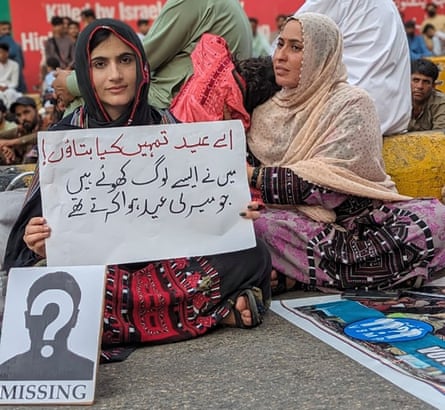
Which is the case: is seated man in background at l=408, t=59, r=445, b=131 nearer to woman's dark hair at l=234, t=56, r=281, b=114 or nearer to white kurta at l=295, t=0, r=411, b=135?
white kurta at l=295, t=0, r=411, b=135

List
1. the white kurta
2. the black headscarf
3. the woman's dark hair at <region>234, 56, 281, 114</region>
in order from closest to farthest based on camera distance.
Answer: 1. the black headscarf
2. the woman's dark hair at <region>234, 56, 281, 114</region>
3. the white kurta

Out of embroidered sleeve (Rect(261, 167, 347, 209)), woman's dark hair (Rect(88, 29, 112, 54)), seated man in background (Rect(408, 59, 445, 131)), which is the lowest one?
embroidered sleeve (Rect(261, 167, 347, 209))

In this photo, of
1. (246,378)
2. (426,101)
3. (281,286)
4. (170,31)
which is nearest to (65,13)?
(426,101)

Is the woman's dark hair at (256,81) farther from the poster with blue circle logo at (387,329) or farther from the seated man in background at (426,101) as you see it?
the seated man in background at (426,101)

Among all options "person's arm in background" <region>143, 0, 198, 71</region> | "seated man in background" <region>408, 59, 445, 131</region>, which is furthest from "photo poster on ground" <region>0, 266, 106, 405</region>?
"seated man in background" <region>408, 59, 445, 131</region>

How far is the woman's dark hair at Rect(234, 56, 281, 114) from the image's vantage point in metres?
4.05

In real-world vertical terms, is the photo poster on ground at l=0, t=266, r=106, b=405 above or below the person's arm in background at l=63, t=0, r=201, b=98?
below

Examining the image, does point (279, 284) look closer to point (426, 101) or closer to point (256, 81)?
point (256, 81)

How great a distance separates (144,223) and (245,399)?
73 cm

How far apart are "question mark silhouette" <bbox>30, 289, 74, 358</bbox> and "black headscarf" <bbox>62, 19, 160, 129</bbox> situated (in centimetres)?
73

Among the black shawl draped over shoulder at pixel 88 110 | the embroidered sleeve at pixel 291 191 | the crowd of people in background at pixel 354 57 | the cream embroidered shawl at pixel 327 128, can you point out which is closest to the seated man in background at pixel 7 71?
the crowd of people in background at pixel 354 57

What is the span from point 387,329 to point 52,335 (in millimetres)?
1282

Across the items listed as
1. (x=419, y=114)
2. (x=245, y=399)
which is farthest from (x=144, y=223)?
→ (x=419, y=114)

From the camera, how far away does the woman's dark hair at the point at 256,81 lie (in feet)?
13.3
